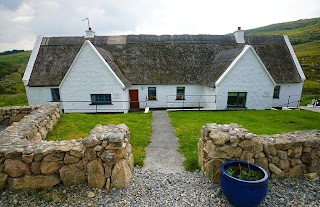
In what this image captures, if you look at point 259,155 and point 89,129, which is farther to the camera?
point 89,129

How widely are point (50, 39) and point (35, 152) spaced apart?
76.5 feet

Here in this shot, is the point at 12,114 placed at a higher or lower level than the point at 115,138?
lower

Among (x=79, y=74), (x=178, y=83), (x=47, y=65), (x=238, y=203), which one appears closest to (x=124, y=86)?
(x=79, y=74)

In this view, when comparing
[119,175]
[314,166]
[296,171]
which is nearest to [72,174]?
[119,175]

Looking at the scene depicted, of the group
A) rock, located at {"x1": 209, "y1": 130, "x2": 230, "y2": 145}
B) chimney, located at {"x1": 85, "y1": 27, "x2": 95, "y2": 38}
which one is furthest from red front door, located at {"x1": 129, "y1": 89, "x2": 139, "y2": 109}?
rock, located at {"x1": 209, "y1": 130, "x2": 230, "y2": 145}

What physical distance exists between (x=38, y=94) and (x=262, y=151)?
22.8 metres

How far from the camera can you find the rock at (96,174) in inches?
230

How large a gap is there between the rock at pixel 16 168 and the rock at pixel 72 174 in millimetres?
1018

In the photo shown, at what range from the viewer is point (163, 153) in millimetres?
8961

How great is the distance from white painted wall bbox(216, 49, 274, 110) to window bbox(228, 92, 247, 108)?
41 cm

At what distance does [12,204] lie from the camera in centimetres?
543

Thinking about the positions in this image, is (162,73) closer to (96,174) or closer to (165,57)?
(165,57)

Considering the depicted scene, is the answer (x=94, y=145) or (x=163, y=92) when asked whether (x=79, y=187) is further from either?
(x=163, y=92)

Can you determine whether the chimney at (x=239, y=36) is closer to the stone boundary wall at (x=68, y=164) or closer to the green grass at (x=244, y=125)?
the green grass at (x=244, y=125)
